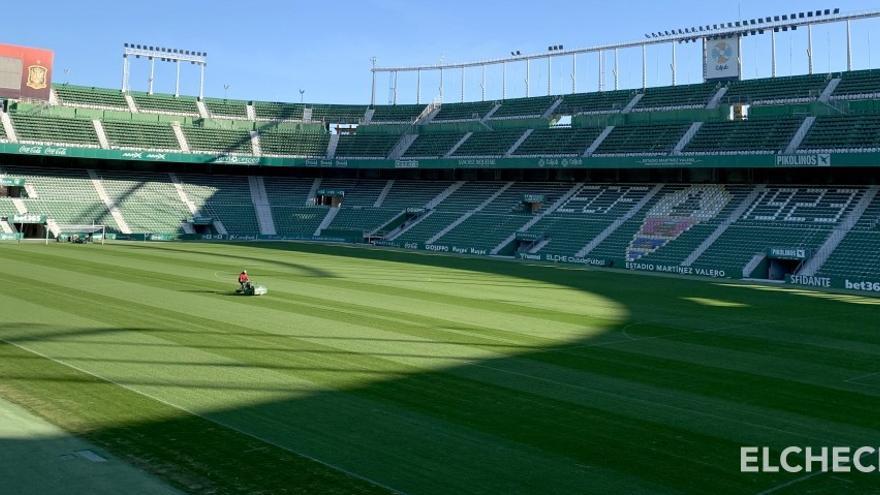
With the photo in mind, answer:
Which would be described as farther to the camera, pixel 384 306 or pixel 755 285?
pixel 755 285

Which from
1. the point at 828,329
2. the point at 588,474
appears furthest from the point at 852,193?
the point at 588,474

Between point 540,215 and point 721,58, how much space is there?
21978mm

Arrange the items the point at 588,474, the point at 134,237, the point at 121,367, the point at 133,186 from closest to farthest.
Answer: the point at 588,474 → the point at 121,367 → the point at 134,237 → the point at 133,186

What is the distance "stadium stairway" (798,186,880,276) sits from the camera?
44.3 meters

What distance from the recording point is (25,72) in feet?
218

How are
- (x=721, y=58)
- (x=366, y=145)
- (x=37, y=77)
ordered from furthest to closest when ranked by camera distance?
1. (x=366, y=145)
2. (x=37, y=77)
3. (x=721, y=58)

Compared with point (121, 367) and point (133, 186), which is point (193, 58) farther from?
point (121, 367)

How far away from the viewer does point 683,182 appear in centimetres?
6044

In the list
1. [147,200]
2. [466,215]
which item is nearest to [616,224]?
[466,215]

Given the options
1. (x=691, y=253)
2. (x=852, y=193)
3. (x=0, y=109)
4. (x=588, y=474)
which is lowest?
(x=588, y=474)

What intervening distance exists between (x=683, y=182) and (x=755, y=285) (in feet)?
69.1

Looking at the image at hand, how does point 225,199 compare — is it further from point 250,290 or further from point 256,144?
point 250,290

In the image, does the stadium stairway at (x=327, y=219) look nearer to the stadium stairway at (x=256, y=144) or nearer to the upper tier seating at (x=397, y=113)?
the stadium stairway at (x=256, y=144)

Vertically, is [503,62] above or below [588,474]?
above
